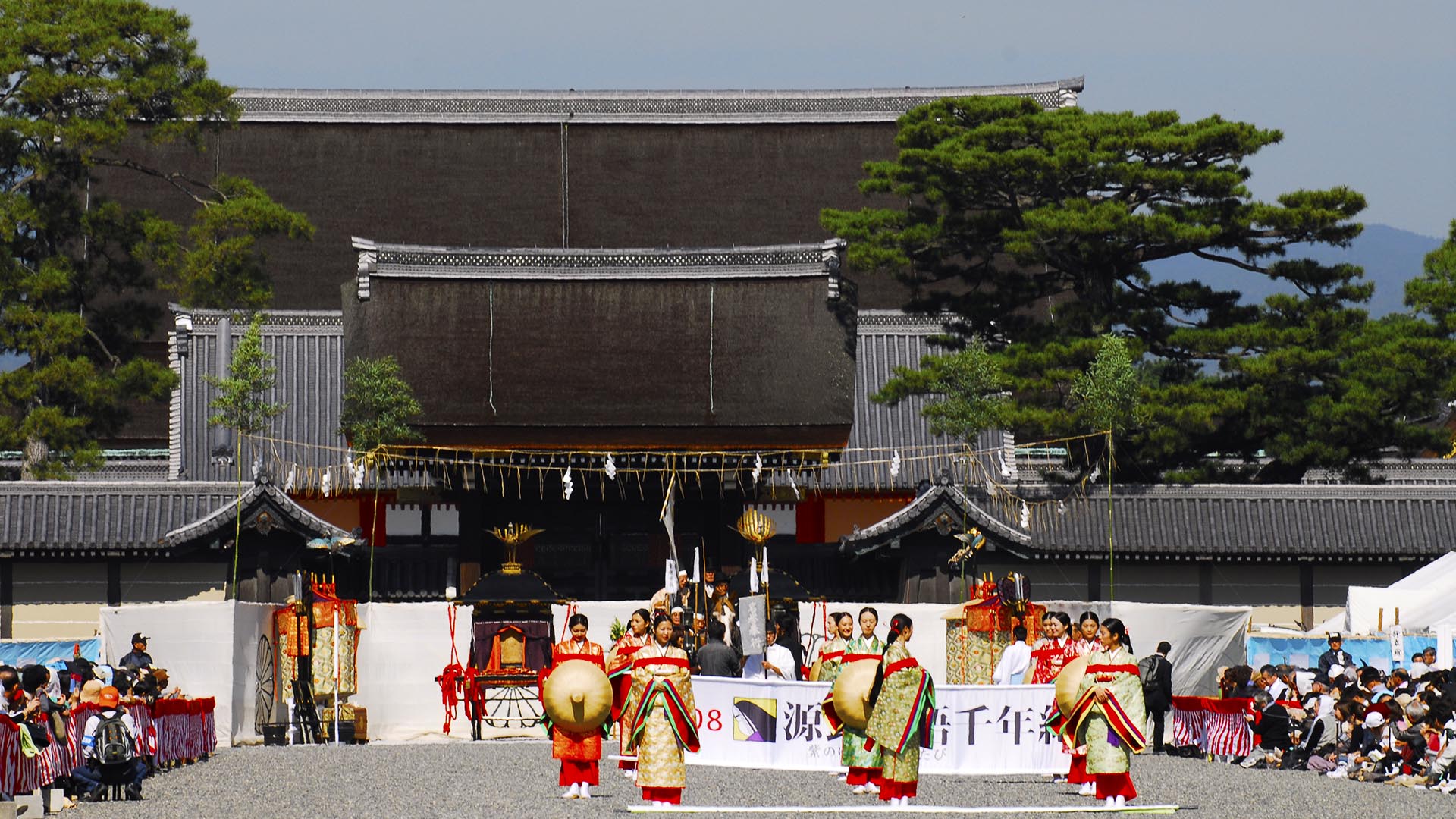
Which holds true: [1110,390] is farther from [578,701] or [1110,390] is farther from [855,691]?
[578,701]

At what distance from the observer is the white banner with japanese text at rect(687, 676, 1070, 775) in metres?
18.3

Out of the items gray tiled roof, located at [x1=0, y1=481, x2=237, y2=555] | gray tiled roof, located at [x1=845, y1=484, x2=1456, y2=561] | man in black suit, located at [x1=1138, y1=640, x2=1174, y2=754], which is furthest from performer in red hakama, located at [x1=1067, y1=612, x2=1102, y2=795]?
gray tiled roof, located at [x1=0, y1=481, x2=237, y2=555]

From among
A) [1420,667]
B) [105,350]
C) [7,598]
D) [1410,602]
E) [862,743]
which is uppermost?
[105,350]

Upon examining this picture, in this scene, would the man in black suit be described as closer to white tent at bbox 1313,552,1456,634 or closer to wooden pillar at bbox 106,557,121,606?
white tent at bbox 1313,552,1456,634

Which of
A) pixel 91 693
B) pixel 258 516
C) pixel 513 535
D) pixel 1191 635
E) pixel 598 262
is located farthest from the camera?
pixel 598 262

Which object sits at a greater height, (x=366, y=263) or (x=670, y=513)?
(x=366, y=263)

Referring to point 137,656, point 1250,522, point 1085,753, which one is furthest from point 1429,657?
point 137,656

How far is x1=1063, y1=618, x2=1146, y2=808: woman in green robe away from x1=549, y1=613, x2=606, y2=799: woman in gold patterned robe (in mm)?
3541

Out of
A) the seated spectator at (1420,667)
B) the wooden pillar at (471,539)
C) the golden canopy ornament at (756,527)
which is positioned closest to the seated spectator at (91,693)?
the seated spectator at (1420,667)

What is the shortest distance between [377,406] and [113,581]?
14.2 ft

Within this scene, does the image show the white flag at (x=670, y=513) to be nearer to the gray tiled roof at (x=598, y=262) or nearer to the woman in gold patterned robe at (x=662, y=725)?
the gray tiled roof at (x=598, y=262)

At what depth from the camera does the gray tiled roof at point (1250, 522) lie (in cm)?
3033

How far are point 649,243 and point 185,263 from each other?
1057cm

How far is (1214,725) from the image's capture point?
20.5m
